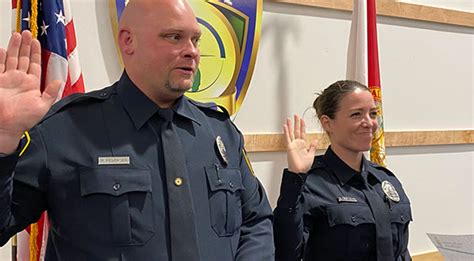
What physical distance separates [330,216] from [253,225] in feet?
1.74

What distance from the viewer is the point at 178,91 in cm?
133

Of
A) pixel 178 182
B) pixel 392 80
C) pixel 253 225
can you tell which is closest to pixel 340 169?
pixel 253 225

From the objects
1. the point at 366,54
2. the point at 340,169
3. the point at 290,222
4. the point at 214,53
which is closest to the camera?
the point at 290,222

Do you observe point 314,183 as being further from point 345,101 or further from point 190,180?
point 190,180

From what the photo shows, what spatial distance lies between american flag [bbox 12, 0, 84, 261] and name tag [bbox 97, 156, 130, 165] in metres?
0.59

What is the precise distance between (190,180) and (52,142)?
308 millimetres

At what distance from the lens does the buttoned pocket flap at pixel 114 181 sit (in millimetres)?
1251

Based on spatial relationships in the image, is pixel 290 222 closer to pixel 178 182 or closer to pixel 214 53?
pixel 178 182

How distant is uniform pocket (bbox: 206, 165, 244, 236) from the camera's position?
53.4 inches

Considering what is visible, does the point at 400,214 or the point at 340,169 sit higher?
the point at 340,169

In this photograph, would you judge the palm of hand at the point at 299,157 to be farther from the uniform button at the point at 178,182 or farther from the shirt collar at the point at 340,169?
the uniform button at the point at 178,182

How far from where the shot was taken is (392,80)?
10.3 feet

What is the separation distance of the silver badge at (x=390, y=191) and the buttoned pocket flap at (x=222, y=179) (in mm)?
817

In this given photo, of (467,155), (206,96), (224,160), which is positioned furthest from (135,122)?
(467,155)
